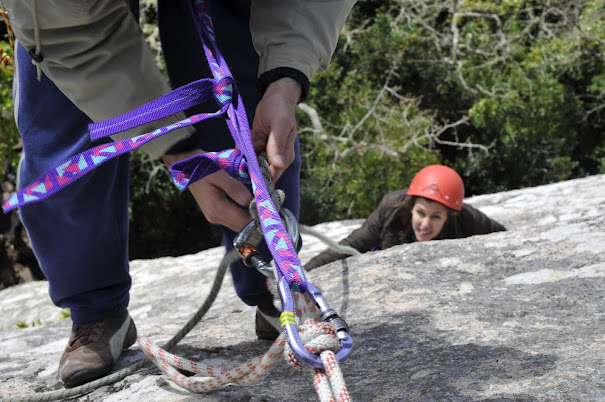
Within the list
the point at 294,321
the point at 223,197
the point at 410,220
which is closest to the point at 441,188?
the point at 410,220

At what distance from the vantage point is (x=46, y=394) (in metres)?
1.46

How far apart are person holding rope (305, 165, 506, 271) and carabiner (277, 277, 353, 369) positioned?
7.70 feet

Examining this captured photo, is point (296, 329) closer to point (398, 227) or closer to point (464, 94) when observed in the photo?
point (398, 227)

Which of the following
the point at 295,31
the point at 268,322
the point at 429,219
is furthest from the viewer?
the point at 429,219

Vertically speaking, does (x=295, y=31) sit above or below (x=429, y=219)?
above

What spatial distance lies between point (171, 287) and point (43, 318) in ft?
3.02

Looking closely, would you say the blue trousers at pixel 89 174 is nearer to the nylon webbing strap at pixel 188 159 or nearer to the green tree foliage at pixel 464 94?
the nylon webbing strap at pixel 188 159

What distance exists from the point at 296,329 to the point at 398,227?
9.11 ft

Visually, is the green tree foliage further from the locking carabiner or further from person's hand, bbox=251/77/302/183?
the locking carabiner

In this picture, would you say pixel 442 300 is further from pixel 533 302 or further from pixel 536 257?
pixel 536 257

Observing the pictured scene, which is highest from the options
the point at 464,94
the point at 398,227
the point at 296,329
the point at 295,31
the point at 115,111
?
the point at 295,31

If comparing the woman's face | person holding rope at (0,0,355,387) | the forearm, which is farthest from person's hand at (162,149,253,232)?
the woman's face

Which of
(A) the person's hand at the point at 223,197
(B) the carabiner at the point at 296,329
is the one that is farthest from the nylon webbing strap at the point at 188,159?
(B) the carabiner at the point at 296,329

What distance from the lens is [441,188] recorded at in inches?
137
